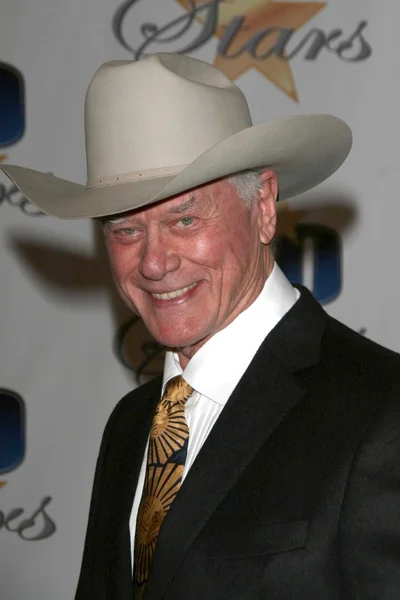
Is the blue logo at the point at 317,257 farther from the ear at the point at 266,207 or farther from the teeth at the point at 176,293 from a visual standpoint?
the teeth at the point at 176,293

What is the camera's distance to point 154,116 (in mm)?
1567

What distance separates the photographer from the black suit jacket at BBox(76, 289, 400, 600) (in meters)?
1.28

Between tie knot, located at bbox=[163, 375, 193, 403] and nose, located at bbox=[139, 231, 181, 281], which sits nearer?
nose, located at bbox=[139, 231, 181, 281]

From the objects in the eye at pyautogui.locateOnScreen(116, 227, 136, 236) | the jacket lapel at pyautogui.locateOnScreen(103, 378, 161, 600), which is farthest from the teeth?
the jacket lapel at pyautogui.locateOnScreen(103, 378, 161, 600)

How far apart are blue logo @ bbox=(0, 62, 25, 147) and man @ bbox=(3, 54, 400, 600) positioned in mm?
1089

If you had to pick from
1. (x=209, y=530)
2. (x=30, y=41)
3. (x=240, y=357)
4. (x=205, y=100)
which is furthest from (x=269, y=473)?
(x=30, y=41)

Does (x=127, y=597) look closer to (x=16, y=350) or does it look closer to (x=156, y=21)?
(x=16, y=350)

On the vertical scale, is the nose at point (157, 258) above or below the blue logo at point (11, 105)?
below

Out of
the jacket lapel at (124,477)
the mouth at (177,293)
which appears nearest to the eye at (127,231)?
the mouth at (177,293)

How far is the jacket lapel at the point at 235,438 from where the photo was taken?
1.42 meters

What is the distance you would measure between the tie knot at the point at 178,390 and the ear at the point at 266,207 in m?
0.26

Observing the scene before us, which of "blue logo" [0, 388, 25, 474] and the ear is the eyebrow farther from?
"blue logo" [0, 388, 25, 474]

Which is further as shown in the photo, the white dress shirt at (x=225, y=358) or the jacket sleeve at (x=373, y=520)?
the white dress shirt at (x=225, y=358)

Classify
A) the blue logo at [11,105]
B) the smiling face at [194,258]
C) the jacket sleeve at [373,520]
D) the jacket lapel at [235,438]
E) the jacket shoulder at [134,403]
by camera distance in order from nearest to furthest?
the jacket sleeve at [373,520], the jacket lapel at [235,438], the smiling face at [194,258], the jacket shoulder at [134,403], the blue logo at [11,105]
